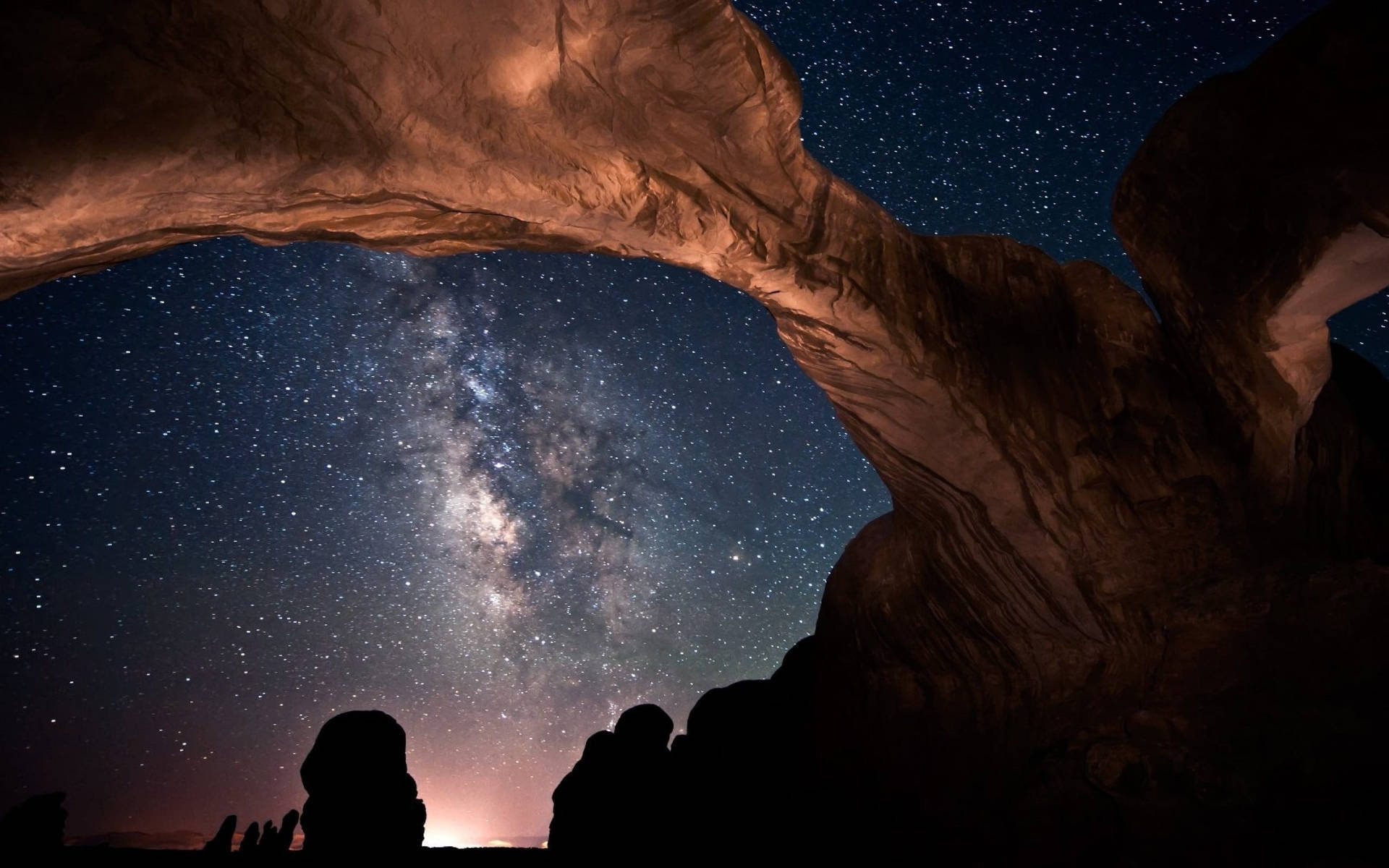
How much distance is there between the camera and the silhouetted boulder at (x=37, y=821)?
8.15 metres

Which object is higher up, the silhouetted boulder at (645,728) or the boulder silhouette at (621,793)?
the silhouetted boulder at (645,728)

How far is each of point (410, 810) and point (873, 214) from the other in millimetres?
8827

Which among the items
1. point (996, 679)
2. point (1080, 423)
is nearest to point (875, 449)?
point (1080, 423)

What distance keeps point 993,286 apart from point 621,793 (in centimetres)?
767

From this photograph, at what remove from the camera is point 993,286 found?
6383 mm

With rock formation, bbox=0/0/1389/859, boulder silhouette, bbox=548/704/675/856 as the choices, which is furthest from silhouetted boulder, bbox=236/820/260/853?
rock formation, bbox=0/0/1389/859

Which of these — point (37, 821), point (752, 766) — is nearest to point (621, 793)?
point (752, 766)

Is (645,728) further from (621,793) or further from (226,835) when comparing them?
(226,835)

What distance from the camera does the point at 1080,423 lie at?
239 inches

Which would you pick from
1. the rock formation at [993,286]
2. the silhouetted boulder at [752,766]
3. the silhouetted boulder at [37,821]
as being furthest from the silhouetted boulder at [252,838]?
the rock formation at [993,286]

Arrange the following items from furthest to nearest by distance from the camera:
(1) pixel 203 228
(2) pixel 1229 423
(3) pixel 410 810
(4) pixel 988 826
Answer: (3) pixel 410 810
(4) pixel 988 826
(2) pixel 1229 423
(1) pixel 203 228

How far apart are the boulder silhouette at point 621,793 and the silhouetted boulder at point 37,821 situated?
231 inches

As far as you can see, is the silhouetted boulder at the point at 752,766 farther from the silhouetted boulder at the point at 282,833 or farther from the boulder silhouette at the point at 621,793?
the silhouetted boulder at the point at 282,833

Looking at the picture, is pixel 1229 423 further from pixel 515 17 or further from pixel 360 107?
pixel 360 107
